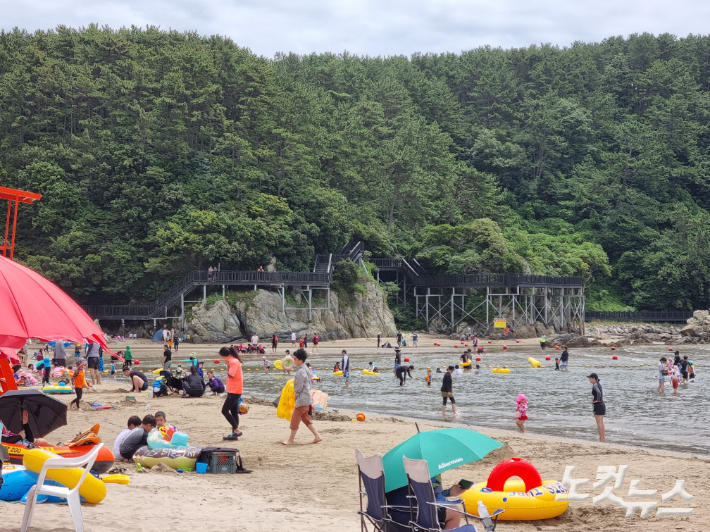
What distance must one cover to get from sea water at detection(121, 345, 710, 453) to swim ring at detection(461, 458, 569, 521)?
6514mm

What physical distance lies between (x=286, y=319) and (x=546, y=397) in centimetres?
2729

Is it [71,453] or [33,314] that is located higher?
[33,314]

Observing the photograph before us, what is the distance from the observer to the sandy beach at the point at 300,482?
22.5ft

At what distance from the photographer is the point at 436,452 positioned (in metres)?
6.17

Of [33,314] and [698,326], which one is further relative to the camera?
[698,326]

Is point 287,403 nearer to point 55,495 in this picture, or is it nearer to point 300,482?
point 300,482

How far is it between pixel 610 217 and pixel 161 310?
167ft

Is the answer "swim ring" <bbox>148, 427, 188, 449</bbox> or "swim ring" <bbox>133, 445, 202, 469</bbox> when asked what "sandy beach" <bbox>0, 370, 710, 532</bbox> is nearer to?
"swim ring" <bbox>133, 445, 202, 469</bbox>

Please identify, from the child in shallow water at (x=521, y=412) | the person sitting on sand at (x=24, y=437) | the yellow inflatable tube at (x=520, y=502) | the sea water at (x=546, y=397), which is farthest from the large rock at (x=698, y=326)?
the person sitting on sand at (x=24, y=437)

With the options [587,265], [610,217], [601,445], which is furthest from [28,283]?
[610,217]

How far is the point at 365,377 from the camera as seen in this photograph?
97.8ft

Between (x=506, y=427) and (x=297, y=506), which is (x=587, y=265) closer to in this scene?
(x=506, y=427)

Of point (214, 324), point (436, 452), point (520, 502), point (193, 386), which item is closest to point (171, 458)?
point (520, 502)

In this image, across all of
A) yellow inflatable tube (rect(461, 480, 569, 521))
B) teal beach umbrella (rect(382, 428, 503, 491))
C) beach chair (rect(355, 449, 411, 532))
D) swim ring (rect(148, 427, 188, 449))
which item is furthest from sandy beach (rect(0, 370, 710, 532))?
teal beach umbrella (rect(382, 428, 503, 491))
